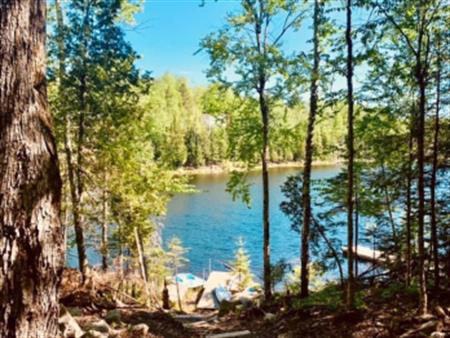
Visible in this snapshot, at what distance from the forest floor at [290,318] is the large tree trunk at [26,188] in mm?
3389

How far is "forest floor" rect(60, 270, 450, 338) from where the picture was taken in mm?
5652

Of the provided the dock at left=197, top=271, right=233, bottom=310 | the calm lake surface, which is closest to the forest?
the dock at left=197, top=271, right=233, bottom=310

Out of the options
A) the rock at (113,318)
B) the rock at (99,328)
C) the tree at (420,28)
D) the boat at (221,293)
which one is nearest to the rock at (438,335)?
the tree at (420,28)

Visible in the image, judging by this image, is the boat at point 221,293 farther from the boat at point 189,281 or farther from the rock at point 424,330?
the rock at point 424,330

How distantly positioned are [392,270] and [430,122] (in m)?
4.59

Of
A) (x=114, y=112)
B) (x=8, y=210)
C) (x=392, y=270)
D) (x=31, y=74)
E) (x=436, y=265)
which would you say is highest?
(x=114, y=112)

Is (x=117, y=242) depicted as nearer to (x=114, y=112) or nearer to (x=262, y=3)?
(x=114, y=112)

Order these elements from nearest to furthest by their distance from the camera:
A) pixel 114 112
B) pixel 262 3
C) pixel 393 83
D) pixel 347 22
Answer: pixel 347 22, pixel 393 83, pixel 114 112, pixel 262 3

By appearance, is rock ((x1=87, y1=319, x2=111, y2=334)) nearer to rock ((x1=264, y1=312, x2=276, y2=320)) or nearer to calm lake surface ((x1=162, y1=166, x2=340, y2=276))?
rock ((x1=264, y1=312, x2=276, y2=320))

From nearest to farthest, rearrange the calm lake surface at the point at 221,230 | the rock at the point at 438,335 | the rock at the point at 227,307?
the rock at the point at 438,335 < the rock at the point at 227,307 < the calm lake surface at the point at 221,230

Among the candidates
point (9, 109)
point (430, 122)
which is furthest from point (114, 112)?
point (9, 109)

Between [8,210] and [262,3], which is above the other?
[262,3]

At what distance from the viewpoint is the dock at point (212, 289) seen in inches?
726

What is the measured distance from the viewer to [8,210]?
6.45 feet
